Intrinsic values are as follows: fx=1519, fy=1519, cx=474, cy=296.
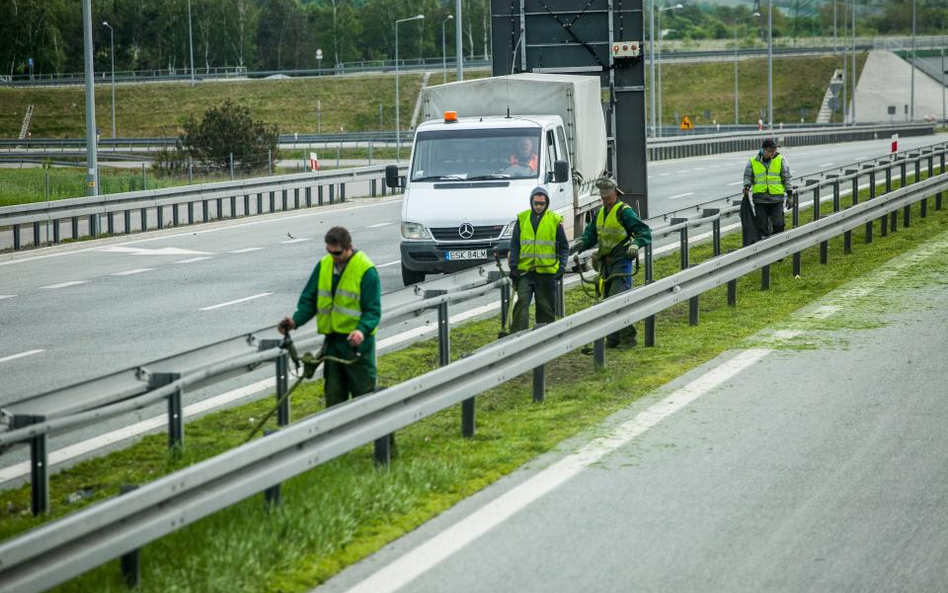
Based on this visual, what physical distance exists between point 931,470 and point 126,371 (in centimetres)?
469

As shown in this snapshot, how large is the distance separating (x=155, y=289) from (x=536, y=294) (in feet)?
27.9

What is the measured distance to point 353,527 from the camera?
7.67m

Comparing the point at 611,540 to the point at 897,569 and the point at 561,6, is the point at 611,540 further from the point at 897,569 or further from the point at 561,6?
the point at 561,6

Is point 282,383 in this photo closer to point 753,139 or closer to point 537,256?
point 537,256

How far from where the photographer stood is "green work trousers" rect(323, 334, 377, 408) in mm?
9375

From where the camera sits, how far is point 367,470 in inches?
354

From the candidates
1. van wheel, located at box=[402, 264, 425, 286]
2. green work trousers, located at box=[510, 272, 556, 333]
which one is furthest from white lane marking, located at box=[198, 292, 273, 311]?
green work trousers, located at box=[510, 272, 556, 333]

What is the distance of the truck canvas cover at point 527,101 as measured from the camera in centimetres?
2062

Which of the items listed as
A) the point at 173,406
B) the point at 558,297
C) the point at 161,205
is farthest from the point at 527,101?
the point at 161,205

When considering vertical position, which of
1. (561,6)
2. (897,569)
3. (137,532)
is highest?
(561,6)

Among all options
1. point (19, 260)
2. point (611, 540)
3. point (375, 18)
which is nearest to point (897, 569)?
point (611, 540)

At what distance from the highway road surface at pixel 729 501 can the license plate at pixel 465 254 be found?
6.69 m

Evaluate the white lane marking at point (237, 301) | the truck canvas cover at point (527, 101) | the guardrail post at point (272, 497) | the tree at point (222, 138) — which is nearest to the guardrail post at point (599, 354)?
the guardrail post at point (272, 497)

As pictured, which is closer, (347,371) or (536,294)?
(347,371)
